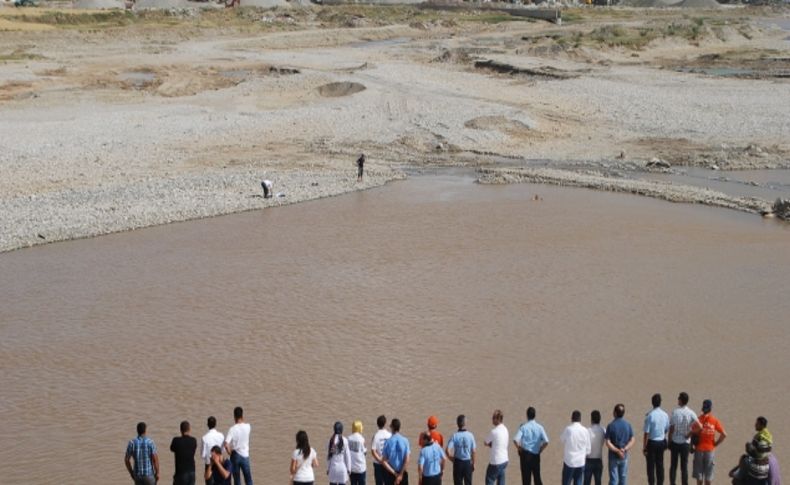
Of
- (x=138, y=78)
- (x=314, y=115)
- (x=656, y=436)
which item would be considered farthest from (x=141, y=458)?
(x=138, y=78)

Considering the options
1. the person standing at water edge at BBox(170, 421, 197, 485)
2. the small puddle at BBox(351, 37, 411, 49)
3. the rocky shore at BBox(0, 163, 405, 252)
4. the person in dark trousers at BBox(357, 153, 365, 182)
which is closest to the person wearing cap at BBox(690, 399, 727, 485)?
the person standing at water edge at BBox(170, 421, 197, 485)

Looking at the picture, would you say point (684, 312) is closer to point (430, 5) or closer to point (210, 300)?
point (210, 300)

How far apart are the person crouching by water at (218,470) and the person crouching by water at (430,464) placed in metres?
2.30

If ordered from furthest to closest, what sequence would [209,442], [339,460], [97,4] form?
[97,4]
[209,442]
[339,460]

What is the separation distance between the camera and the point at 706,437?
38.3 feet

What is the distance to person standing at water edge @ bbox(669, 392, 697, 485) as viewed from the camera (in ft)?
38.6

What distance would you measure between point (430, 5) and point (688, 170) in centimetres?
9267

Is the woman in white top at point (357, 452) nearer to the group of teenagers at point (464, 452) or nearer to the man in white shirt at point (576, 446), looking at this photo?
the group of teenagers at point (464, 452)

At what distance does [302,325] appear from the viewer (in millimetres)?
19453

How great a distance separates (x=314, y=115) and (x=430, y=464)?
106 feet

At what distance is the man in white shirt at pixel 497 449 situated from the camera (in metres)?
11.4

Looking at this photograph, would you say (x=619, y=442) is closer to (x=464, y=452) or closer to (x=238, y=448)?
(x=464, y=452)

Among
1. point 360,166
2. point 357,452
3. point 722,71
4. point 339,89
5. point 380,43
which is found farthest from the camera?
point 380,43

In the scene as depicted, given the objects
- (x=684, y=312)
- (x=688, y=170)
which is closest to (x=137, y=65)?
(x=688, y=170)
